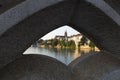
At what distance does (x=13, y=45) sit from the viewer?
20.2 ft

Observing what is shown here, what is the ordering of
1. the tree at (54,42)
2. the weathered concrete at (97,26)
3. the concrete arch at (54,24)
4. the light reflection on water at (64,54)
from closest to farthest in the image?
the concrete arch at (54,24) → the weathered concrete at (97,26) → the light reflection on water at (64,54) → the tree at (54,42)

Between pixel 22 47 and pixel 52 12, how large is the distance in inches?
38.0

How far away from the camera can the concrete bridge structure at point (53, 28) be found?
18.8 ft

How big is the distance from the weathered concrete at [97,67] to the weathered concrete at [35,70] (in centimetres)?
52

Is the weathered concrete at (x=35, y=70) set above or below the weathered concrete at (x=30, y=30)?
below

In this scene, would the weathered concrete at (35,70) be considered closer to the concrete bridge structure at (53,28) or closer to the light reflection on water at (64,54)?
the concrete bridge structure at (53,28)

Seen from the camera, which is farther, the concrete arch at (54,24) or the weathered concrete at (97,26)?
the weathered concrete at (97,26)

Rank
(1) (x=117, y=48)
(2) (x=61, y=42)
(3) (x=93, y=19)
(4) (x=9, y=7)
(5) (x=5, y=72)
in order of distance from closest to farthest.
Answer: (4) (x=9, y=7) → (5) (x=5, y=72) → (3) (x=93, y=19) → (1) (x=117, y=48) → (2) (x=61, y=42)

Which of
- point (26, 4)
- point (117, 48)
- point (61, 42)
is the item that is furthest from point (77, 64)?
point (61, 42)

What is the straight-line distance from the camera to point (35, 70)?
6137 mm

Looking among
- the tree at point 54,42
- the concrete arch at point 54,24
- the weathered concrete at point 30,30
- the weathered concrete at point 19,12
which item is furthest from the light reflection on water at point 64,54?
the weathered concrete at point 19,12

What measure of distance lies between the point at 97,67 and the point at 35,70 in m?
1.63

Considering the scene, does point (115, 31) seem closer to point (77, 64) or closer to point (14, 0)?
point (77, 64)

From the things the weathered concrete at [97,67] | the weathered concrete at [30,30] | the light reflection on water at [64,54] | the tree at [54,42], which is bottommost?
the light reflection on water at [64,54]
